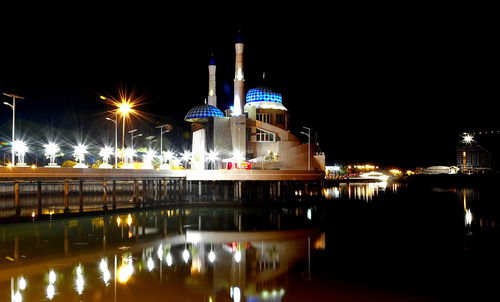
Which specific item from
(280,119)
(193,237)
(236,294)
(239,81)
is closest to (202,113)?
(239,81)

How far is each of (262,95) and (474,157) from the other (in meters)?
84.8

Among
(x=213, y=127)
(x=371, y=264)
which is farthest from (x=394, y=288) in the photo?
(x=213, y=127)

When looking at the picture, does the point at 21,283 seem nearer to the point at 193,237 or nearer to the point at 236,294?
the point at 236,294

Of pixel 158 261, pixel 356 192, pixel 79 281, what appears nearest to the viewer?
pixel 79 281

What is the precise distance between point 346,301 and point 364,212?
102 feet

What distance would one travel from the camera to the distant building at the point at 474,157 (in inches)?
4894

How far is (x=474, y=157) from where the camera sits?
127 m

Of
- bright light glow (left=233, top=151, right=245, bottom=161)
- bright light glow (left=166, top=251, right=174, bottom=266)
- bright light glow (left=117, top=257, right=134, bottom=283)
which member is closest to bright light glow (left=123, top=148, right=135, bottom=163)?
bright light glow (left=233, top=151, right=245, bottom=161)

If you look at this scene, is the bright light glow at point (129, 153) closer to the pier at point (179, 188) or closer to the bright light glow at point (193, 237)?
the pier at point (179, 188)

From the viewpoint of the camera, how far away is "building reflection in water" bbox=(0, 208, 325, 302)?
54.0 feet

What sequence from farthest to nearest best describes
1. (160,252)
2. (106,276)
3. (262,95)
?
(262,95) < (160,252) < (106,276)

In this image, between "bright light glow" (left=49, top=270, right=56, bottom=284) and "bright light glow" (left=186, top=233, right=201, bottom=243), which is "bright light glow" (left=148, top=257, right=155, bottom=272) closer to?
"bright light glow" (left=49, top=270, right=56, bottom=284)

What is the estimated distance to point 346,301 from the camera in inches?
615

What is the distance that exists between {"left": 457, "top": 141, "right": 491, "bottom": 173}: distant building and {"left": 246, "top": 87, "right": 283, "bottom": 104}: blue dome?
76.8 meters
